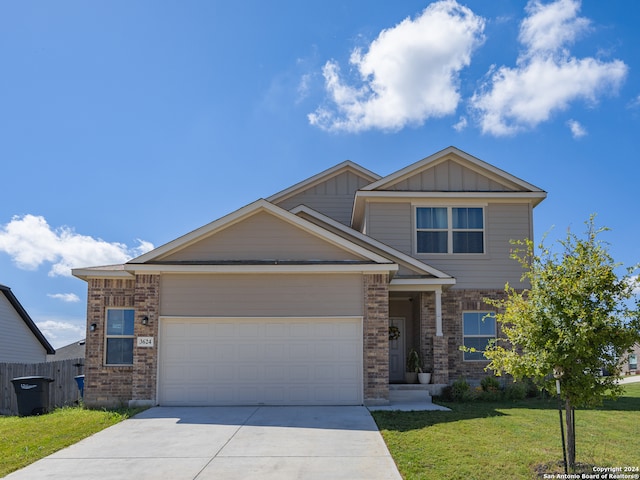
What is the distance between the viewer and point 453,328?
17781mm

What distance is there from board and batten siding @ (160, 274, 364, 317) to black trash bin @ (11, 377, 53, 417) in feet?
14.0

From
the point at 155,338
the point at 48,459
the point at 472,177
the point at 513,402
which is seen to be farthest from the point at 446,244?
the point at 48,459

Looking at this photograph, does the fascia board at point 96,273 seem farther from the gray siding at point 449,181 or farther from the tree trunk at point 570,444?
the tree trunk at point 570,444

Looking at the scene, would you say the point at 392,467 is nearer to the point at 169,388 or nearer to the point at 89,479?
the point at 89,479

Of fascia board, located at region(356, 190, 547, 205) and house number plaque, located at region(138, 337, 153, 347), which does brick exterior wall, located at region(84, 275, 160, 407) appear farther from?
fascia board, located at region(356, 190, 547, 205)

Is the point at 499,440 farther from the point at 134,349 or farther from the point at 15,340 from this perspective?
the point at 15,340

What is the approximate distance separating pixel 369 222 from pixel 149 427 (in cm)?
899

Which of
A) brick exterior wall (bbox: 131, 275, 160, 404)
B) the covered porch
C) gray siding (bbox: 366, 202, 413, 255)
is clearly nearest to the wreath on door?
the covered porch

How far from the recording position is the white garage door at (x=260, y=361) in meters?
14.3

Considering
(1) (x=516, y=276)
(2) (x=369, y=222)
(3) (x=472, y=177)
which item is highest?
(3) (x=472, y=177)

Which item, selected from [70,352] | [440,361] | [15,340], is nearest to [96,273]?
[440,361]

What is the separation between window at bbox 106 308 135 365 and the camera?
15.1 m

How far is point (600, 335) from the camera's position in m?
8.09

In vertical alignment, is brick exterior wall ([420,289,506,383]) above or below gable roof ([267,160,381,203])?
below
